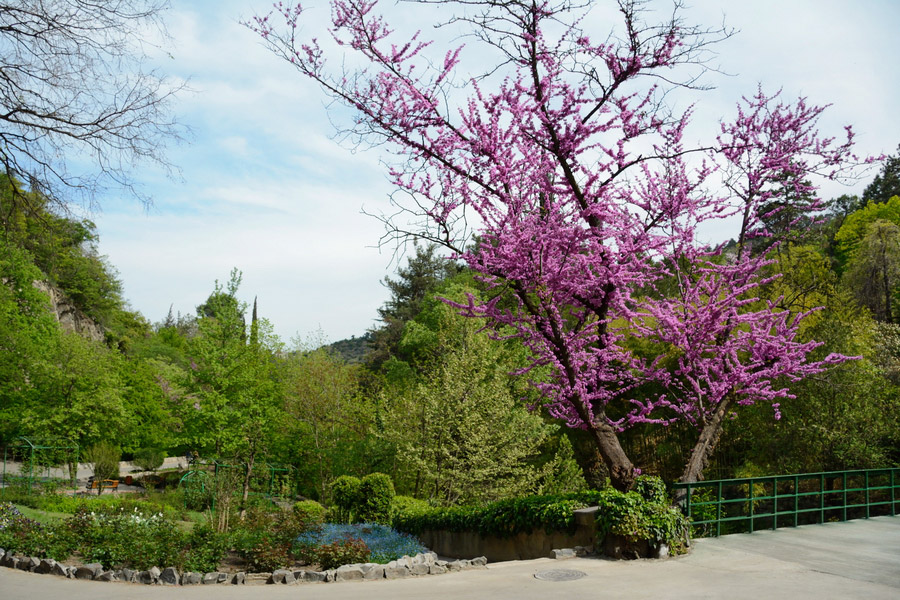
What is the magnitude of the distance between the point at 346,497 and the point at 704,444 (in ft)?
30.9

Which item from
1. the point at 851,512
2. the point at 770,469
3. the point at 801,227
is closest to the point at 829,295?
the point at 770,469

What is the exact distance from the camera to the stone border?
8016 mm

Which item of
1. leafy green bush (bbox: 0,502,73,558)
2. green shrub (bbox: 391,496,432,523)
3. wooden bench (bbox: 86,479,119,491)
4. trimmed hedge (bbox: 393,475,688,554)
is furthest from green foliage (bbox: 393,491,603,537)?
wooden bench (bbox: 86,479,119,491)

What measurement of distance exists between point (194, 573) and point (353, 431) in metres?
19.2

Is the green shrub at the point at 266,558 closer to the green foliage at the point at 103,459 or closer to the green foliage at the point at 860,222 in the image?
the green foliage at the point at 103,459

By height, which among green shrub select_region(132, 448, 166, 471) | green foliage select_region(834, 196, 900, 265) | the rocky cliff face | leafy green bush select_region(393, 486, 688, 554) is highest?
green foliage select_region(834, 196, 900, 265)

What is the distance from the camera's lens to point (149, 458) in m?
38.7

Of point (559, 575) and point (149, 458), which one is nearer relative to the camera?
point (559, 575)

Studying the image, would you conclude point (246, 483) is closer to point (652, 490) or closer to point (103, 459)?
point (103, 459)

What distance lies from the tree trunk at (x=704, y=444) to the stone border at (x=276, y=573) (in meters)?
4.83

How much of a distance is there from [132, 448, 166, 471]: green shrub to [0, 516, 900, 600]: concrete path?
3233cm

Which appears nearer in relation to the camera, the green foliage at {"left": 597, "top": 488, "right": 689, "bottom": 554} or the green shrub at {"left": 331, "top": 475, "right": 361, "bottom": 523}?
the green foliage at {"left": 597, "top": 488, "right": 689, "bottom": 554}

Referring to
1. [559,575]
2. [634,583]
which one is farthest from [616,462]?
[634,583]

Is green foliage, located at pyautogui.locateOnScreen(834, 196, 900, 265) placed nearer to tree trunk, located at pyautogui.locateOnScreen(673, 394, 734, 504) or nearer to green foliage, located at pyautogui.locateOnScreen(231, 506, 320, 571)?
tree trunk, located at pyautogui.locateOnScreen(673, 394, 734, 504)
